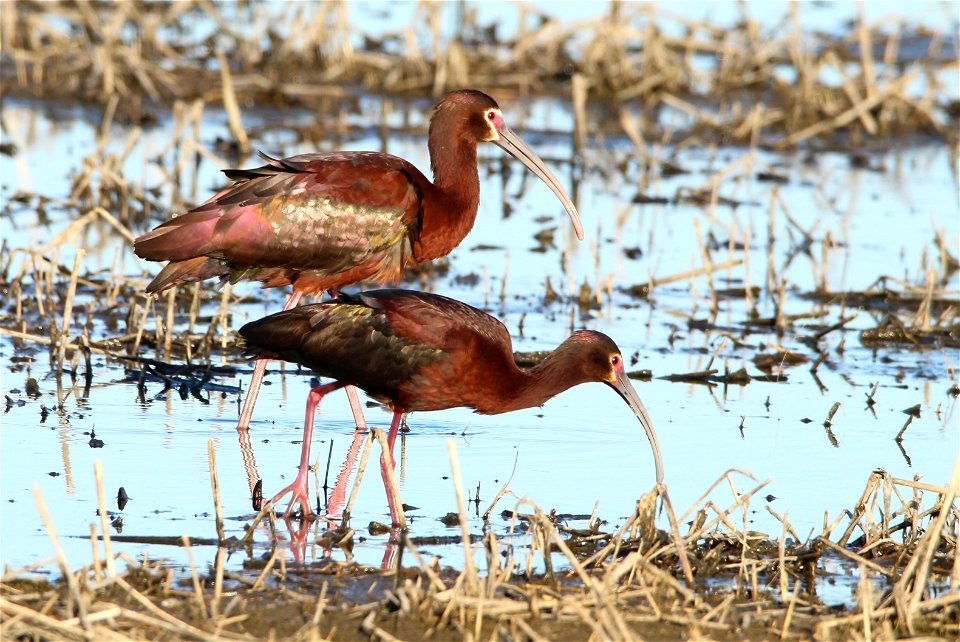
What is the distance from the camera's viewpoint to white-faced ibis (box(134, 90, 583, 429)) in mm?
7707

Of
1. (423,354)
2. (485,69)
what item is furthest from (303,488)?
(485,69)

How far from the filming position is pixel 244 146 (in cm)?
1436

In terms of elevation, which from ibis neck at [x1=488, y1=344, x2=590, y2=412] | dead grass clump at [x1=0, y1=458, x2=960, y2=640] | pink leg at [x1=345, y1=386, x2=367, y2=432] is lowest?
dead grass clump at [x1=0, y1=458, x2=960, y2=640]

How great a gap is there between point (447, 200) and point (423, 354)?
1.65 metres

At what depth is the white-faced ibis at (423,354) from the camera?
663 centimetres

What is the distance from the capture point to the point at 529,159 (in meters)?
8.77

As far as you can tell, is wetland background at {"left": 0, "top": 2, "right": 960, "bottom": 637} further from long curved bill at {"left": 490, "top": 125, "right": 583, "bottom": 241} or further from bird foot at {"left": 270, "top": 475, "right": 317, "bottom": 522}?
long curved bill at {"left": 490, "top": 125, "right": 583, "bottom": 241}

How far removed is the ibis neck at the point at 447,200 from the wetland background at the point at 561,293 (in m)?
0.86

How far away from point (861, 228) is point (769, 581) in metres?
8.09

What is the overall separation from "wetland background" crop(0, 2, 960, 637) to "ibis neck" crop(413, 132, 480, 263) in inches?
33.8

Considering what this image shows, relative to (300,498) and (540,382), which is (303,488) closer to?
(300,498)

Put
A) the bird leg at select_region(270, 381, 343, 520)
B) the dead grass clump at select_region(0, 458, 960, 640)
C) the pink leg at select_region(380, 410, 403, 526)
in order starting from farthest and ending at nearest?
the bird leg at select_region(270, 381, 343, 520) → the pink leg at select_region(380, 410, 403, 526) → the dead grass clump at select_region(0, 458, 960, 640)

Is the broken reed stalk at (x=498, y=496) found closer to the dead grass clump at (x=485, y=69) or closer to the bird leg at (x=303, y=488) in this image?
the bird leg at (x=303, y=488)

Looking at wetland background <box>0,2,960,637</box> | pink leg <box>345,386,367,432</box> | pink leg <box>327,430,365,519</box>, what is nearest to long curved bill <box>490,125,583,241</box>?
wetland background <box>0,2,960,637</box>
